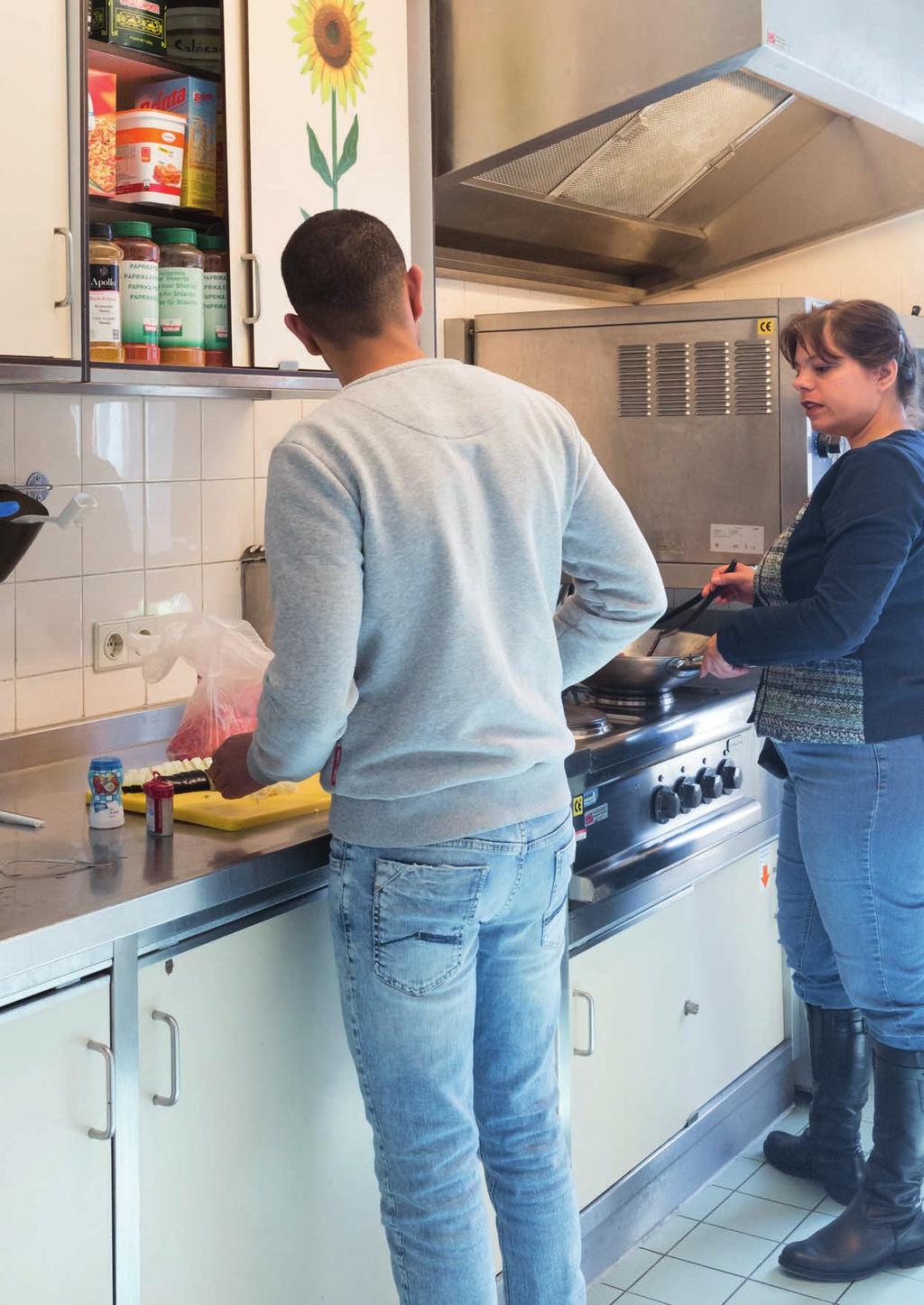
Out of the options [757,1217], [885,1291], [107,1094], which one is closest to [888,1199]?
[885,1291]

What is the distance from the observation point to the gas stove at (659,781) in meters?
2.13

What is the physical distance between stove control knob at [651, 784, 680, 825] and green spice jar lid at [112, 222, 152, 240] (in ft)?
3.80

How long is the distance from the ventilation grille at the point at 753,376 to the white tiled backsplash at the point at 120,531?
882 millimetres

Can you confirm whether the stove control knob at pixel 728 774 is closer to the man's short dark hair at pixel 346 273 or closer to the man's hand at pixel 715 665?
the man's hand at pixel 715 665

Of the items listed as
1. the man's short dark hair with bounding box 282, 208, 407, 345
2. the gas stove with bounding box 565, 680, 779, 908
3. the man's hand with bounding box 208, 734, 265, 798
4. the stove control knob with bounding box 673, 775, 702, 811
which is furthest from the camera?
the stove control knob with bounding box 673, 775, 702, 811

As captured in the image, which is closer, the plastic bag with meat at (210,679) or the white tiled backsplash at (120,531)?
the plastic bag with meat at (210,679)

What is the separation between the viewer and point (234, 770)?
1626 millimetres

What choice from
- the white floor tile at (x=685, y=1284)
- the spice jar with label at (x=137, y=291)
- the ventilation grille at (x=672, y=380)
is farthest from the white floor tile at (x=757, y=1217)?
the spice jar with label at (x=137, y=291)

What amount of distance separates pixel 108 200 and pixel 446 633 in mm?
856

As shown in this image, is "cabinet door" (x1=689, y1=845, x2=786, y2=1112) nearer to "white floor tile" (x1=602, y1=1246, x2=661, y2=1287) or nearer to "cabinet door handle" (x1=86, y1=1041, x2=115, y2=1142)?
"white floor tile" (x1=602, y1=1246, x2=661, y2=1287)

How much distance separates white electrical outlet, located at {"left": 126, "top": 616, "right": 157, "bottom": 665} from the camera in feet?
7.36

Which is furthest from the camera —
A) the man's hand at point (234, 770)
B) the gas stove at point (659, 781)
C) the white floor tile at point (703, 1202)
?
the white floor tile at point (703, 1202)

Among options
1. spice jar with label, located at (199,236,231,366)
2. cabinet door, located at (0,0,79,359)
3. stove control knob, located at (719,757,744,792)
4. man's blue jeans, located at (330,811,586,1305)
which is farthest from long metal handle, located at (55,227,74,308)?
stove control knob, located at (719,757,744,792)

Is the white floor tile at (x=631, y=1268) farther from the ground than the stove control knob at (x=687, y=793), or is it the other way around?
the stove control knob at (x=687, y=793)
